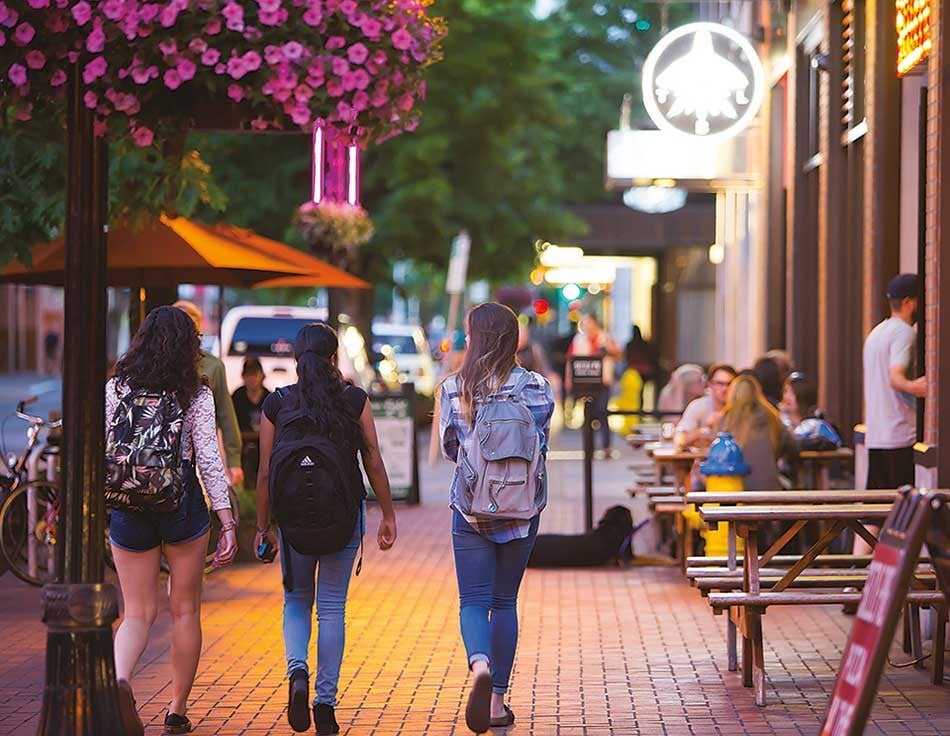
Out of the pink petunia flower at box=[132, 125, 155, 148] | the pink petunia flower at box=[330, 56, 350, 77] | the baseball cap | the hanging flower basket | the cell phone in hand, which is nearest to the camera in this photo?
the pink petunia flower at box=[330, 56, 350, 77]

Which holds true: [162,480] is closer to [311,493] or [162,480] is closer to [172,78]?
[311,493]

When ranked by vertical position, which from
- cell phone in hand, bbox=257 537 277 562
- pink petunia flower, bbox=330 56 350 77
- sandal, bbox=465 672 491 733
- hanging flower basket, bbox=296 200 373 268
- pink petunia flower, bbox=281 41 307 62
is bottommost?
sandal, bbox=465 672 491 733

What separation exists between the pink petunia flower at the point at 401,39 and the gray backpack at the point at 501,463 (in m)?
1.65

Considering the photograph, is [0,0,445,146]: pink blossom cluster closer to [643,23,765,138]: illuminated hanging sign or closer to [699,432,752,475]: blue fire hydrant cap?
[699,432,752,475]: blue fire hydrant cap

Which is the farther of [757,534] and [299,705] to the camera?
[757,534]

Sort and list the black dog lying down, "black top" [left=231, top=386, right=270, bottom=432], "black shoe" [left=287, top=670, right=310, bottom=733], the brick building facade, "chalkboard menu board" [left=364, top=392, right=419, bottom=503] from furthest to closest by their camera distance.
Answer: "chalkboard menu board" [left=364, top=392, right=419, bottom=503] → "black top" [left=231, top=386, right=270, bottom=432] → the black dog lying down → the brick building facade → "black shoe" [left=287, top=670, right=310, bottom=733]

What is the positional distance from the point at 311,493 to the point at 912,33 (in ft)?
17.4

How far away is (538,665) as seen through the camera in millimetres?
9336

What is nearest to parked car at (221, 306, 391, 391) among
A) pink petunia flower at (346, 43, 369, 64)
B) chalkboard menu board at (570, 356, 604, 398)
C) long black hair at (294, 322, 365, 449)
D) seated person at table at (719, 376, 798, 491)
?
chalkboard menu board at (570, 356, 604, 398)

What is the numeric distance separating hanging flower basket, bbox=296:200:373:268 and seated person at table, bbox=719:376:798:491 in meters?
11.2

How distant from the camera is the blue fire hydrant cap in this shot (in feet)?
37.6

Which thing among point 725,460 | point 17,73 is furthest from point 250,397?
point 17,73

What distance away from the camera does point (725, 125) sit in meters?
18.5

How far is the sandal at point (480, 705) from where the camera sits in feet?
23.7
